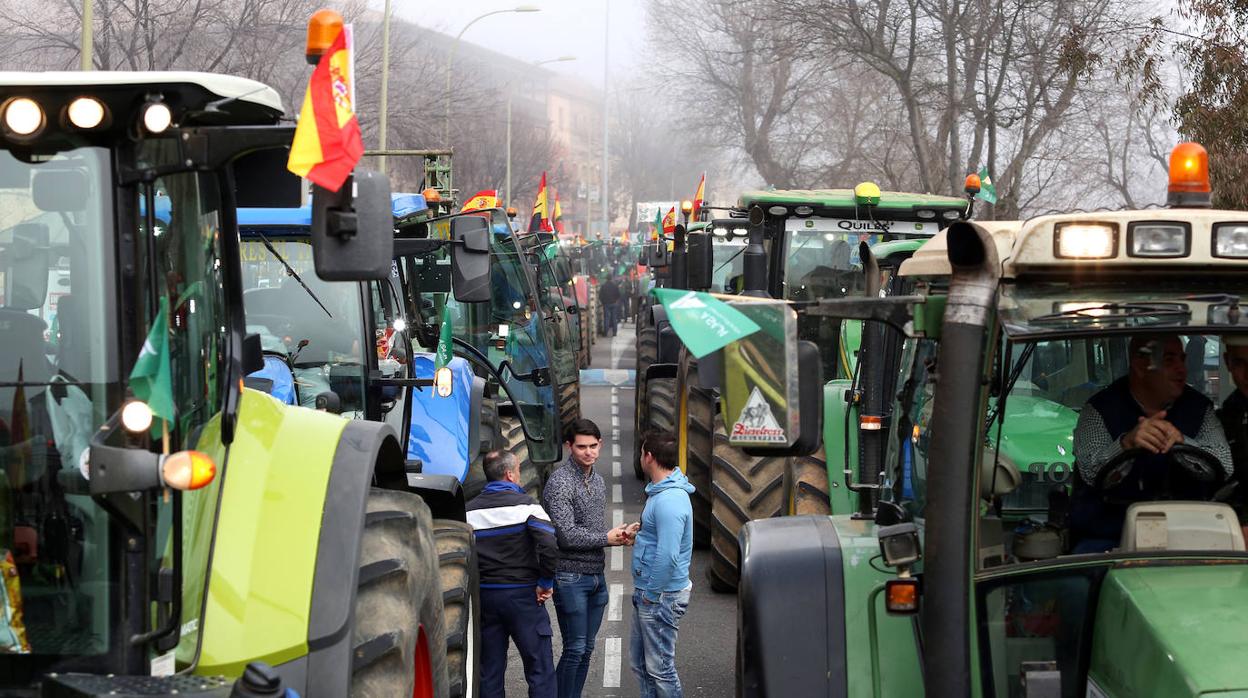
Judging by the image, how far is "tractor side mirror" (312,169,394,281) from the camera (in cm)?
381

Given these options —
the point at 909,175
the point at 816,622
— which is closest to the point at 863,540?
the point at 816,622

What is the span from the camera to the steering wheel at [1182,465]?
14.7 ft

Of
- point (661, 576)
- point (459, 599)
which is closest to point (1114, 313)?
point (459, 599)

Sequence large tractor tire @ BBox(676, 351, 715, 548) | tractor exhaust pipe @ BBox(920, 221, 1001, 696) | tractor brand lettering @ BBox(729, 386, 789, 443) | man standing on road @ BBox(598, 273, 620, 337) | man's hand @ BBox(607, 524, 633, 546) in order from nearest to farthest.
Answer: tractor exhaust pipe @ BBox(920, 221, 1001, 696) < tractor brand lettering @ BBox(729, 386, 789, 443) < man's hand @ BBox(607, 524, 633, 546) < large tractor tire @ BBox(676, 351, 715, 548) < man standing on road @ BBox(598, 273, 620, 337)

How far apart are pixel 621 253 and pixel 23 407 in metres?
43.8

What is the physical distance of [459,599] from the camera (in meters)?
5.93

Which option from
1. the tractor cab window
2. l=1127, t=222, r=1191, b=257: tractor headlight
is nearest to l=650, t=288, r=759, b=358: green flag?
l=1127, t=222, r=1191, b=257: tractor headlight

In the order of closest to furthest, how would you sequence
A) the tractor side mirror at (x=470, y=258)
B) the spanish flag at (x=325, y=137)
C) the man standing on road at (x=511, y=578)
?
the spanish flag at (x=325, y=137) < the man standing on road at (x=511, y=578) < the tractor side mirror at (x=470, y=258)

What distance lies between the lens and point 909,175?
37469 mm

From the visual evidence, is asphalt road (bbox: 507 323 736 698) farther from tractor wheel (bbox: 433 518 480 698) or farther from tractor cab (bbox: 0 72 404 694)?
tractor cab (bbox: 0 72 404 694)

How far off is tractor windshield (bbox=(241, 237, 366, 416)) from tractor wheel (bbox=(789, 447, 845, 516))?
2423 millimetres

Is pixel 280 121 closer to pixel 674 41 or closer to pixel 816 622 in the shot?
pixel 816 622

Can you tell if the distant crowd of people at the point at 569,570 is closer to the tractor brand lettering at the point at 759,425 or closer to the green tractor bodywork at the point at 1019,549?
the green tractor bodywork at the point at 1019,549

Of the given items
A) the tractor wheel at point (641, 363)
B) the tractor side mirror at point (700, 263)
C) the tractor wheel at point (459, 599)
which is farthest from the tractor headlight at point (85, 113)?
the tractor wheel at point (641, 363)
